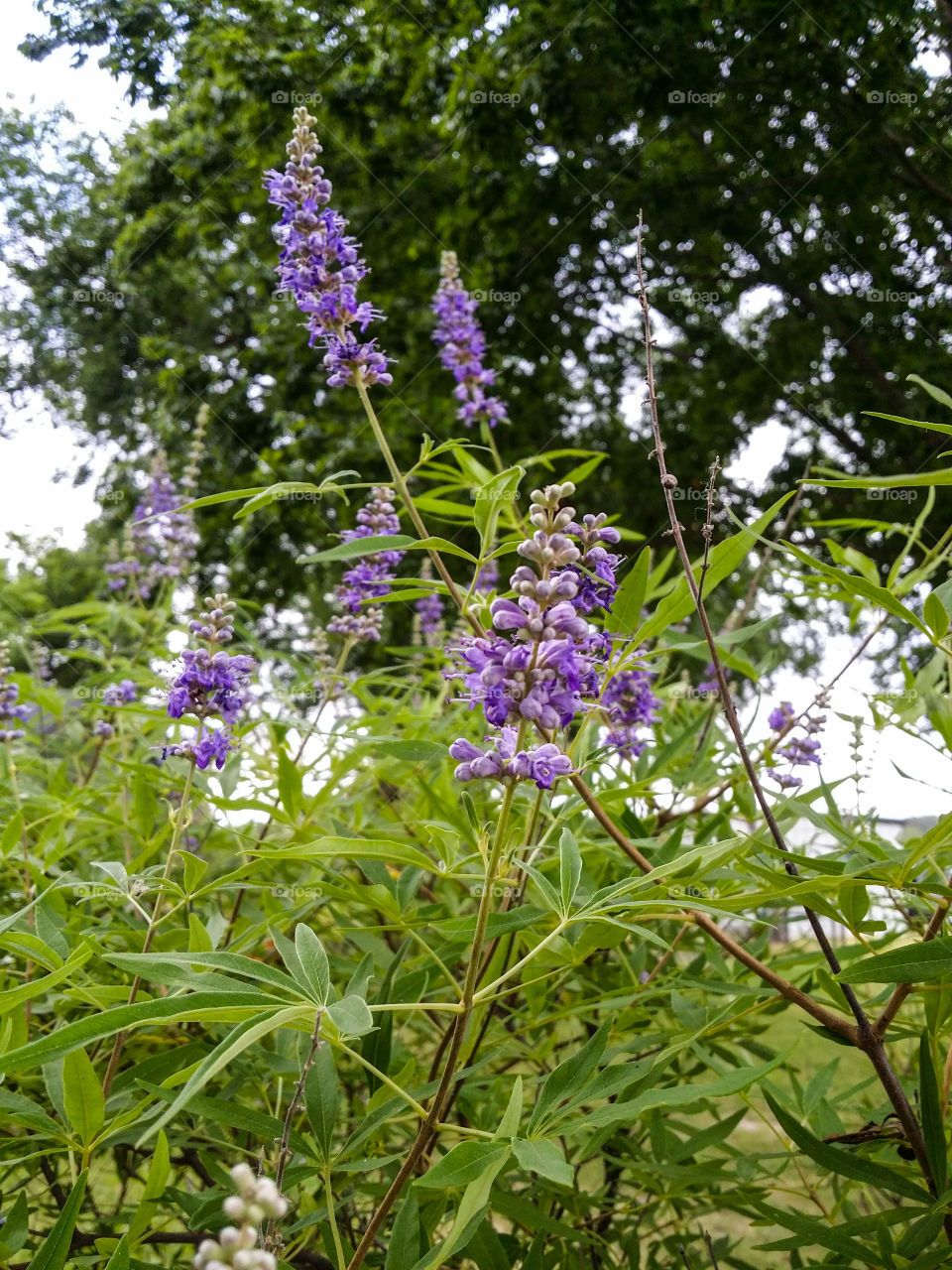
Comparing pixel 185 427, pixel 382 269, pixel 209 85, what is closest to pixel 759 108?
pixel 382 269

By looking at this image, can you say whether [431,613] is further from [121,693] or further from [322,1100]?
[322,1100]

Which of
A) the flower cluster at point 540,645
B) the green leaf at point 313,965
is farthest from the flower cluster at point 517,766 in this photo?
the green leaf at point 313,965

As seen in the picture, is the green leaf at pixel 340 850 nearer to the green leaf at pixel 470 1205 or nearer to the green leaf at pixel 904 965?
the green leaf at pixel 470 1205

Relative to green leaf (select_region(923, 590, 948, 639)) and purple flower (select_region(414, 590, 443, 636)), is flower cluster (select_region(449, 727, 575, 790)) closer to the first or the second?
green leaf (select_region(923, 590, 948, 639))

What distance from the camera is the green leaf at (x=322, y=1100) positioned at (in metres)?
1.04

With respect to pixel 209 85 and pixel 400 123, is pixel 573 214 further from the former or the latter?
pixel 209 85

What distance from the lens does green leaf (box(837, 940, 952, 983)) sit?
927 millimetres

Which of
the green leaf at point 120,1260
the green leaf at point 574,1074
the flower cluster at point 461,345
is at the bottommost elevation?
the green leaf at point 120,1260

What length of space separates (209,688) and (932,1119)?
1.13m

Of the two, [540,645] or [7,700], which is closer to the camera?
[540,645]

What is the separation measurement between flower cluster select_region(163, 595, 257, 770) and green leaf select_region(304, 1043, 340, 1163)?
1.66ft

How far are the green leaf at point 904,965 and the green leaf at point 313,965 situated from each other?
21.1 inches

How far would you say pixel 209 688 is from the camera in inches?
57.4

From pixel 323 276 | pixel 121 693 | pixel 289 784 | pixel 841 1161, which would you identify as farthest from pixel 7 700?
pixel 841 1161
